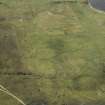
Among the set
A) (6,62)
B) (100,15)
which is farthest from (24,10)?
(6,62)

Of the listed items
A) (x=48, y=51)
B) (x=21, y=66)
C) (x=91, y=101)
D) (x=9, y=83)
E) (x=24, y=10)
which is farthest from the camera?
(x=24, y=10)

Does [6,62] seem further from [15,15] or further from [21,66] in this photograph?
[15,15]

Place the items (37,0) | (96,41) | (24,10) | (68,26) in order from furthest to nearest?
1. (37,0)
2. (24,10)
3. (68,26)
4. (96,41)

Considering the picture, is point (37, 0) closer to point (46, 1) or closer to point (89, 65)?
point (46, 1)

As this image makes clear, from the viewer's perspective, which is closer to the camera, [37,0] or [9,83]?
[9,83]

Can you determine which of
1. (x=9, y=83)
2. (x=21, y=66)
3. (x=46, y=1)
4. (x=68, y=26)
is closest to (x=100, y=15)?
(x=68, y=26)

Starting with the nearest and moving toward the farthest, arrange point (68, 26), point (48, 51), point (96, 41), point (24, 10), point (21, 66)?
1. point (21, 66)
2. point (48, 51)
3. point (96, 41)
4. point (68, 26)
5. point (24, 10)
